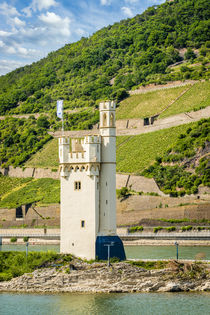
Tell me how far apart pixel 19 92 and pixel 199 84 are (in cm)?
5571

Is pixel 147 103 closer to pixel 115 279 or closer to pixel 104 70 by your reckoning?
pixel 104 70

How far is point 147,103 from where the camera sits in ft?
435

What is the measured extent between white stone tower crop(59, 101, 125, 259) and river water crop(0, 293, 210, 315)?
399 cm

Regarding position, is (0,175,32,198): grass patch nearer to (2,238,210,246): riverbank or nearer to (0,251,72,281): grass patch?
(2,238,210,246): riverbank

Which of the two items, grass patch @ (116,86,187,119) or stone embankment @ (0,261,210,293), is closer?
stone embankment @ (0,261,210,293)

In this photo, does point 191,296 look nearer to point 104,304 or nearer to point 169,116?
point 104,304

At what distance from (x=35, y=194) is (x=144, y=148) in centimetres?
1626

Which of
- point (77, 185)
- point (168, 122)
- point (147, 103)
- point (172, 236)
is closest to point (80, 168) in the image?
point (77, 185)

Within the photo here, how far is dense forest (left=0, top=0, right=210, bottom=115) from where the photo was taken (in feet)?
499

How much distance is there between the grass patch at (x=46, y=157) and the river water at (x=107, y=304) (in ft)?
240

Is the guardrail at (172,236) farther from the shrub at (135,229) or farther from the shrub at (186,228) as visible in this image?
the shrub at (135,229)

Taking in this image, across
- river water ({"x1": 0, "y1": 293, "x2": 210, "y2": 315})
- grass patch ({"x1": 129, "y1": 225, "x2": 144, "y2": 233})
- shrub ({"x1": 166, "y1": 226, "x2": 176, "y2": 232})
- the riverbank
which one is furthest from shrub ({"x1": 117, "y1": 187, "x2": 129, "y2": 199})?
river water ({"x1": 0, "y1": 293, "x2": 210, "y2": 315})

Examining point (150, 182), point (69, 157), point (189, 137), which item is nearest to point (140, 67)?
point (189, 137)

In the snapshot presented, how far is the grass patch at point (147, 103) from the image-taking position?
12800 centimetres
